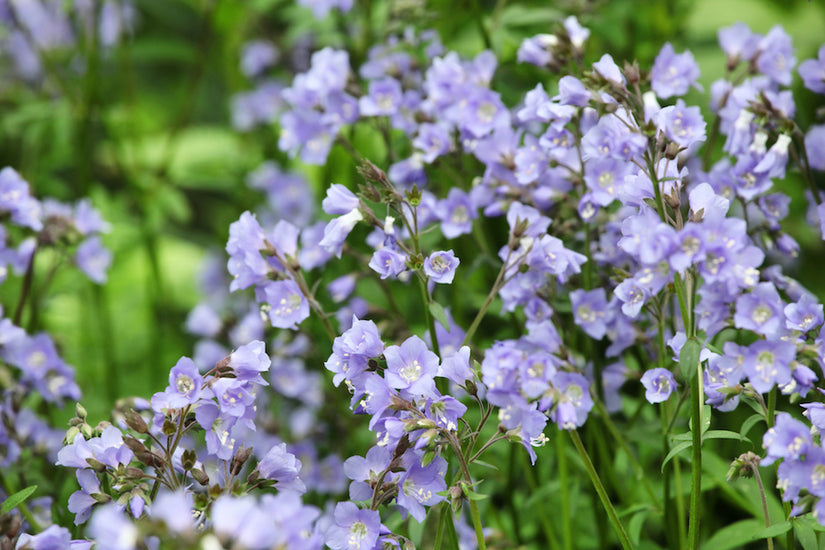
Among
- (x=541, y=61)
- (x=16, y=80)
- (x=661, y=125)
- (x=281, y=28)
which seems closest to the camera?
(x=661, y=125)

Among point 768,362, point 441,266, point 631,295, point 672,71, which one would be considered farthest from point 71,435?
point 672,71

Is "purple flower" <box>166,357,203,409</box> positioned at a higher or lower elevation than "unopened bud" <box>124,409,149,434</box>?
higher

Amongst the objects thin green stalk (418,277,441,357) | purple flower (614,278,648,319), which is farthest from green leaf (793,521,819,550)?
thin green stalk (418,277,441,357)

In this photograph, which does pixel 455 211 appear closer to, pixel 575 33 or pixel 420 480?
pixel 575 33

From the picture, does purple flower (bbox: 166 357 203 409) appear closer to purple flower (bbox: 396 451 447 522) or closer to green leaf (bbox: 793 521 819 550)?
purple flower (bbox: 396 451 447 522)

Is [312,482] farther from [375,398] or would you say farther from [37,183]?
[37,183]

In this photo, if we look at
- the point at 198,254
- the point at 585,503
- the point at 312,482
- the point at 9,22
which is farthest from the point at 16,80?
the point at 585,503
